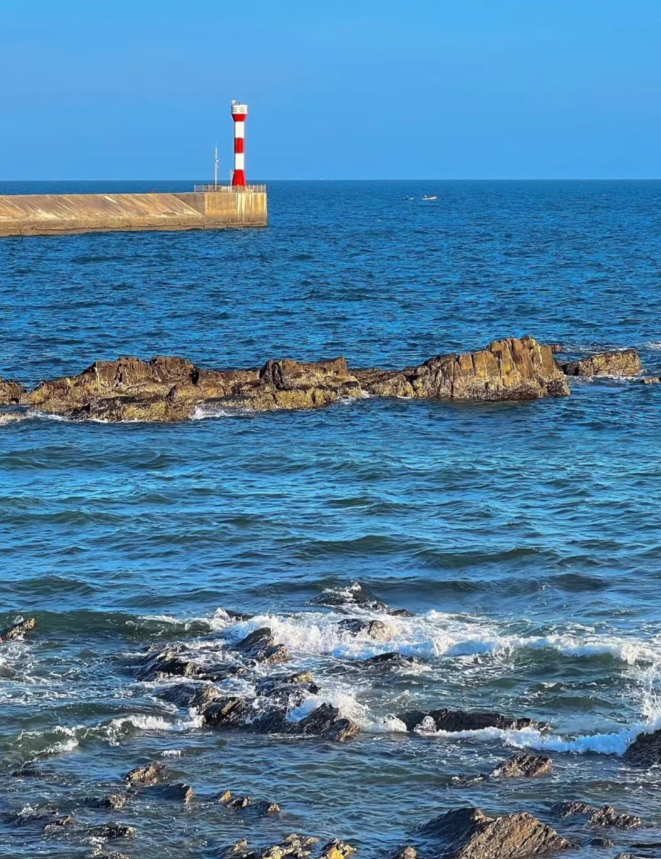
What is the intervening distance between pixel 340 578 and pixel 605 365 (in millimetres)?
18751

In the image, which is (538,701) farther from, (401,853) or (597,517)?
(597,517)

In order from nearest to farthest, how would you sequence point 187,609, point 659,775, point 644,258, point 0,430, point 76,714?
point 659,775 < point 76,714 < point 187,609 < point 0,430 < point 644,258

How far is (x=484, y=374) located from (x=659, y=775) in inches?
836

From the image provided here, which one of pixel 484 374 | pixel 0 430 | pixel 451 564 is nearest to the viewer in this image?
pixel 451 564

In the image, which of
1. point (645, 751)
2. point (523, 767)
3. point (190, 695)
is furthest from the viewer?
point (190, 695)

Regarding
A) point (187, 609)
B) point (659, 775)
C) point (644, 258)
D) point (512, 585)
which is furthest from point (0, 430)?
point (644, 258)

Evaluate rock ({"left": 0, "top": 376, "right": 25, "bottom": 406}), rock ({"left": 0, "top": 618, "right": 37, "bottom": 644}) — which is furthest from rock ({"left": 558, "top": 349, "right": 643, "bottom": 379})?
rock ({"left": 0, "top": 618, "right": 37, "bottom": 644})

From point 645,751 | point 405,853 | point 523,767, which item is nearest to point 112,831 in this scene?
point 405,853

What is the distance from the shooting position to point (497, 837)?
12227 mm

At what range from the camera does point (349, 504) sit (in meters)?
25.3

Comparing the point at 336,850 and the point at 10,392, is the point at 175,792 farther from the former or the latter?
the point at 10,392

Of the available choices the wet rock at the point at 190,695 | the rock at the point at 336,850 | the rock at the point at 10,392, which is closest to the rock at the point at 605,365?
the rock at the point at 10,392

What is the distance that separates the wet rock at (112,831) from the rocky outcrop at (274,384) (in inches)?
770

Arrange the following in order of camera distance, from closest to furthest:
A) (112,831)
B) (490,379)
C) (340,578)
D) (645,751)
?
1. (112,831)
2. (645,751)
3. (340,578)
4. (490,379)
